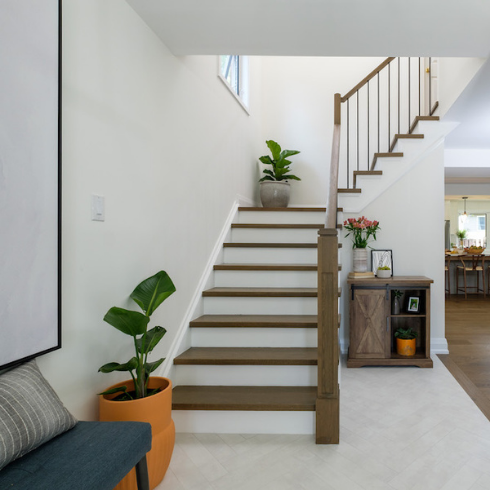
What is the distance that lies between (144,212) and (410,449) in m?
1.94

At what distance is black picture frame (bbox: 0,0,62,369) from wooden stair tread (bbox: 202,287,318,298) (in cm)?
163

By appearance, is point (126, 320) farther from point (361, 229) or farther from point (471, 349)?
point (471, 349)

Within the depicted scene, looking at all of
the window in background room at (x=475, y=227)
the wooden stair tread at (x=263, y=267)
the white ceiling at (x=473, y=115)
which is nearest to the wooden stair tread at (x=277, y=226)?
the wooden stair tread at (x=263, y=267)

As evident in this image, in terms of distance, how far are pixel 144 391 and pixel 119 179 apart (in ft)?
3.36

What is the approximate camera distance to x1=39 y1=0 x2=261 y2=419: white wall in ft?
5.05

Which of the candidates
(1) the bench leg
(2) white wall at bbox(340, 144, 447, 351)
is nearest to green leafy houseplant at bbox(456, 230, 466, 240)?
Answer: (2) white wall at bbox(340, 144, 447, 351)

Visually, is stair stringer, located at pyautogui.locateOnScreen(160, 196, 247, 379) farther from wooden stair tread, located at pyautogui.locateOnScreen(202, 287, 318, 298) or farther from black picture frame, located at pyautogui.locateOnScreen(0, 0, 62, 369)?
black picture frame, located at pyautogui.locateOnScreen(0, 0, 62, 369)

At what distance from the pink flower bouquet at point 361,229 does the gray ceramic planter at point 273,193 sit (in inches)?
43.5

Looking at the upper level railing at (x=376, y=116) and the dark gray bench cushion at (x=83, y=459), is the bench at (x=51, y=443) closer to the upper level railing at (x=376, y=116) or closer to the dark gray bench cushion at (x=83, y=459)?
the dark gray bench cushion at (x=83, y=459)

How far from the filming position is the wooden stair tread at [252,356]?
2385mm

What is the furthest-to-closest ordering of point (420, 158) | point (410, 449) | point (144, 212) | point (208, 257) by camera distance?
point (420, 158) < point (208, 257) < point (144, 212) < point (410, 449)

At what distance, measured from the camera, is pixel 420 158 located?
380 cm

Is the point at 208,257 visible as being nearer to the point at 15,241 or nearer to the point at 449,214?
the point at 15,241

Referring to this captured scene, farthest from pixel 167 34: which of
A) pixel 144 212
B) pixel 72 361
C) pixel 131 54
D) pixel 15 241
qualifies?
pixel 72 361
